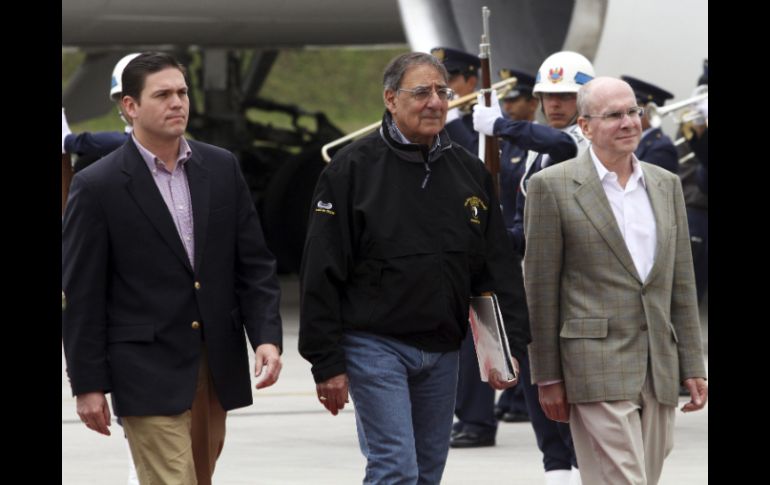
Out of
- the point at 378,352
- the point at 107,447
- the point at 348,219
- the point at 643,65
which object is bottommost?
the point at 107,447

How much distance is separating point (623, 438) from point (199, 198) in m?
1.25

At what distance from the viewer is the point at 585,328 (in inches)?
183

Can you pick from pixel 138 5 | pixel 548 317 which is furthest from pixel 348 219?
pixel 138 5

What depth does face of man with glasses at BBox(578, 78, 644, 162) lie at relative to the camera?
471 cm

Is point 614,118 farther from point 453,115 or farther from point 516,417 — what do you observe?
point 516,417

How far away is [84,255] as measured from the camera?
14.3 feet

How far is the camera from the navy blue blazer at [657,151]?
24.9 ft

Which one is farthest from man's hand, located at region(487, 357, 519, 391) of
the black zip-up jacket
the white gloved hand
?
the white gloved hand

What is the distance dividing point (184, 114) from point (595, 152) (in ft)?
3.64

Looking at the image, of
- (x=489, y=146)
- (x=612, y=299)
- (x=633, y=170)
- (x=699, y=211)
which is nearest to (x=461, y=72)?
(x=489, y=146)

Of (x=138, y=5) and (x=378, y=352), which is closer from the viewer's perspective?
(x=378, y=352)
